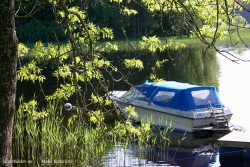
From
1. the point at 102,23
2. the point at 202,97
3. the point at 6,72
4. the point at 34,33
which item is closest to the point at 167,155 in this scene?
the point at 202,97

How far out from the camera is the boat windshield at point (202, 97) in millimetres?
14609

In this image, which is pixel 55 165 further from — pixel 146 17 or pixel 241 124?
pixel 146 17

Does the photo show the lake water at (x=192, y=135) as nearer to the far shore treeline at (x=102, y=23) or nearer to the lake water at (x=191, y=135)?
the lake water at (x=191, y=135)

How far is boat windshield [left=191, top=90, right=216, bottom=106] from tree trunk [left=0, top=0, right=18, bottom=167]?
10.2 m

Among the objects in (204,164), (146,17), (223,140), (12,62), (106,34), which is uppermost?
(146,17)

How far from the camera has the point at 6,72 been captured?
16.4ft

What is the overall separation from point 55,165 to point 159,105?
18.3ft

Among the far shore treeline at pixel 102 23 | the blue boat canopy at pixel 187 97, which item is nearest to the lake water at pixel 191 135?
the blue boat canopy at pixel 187 97

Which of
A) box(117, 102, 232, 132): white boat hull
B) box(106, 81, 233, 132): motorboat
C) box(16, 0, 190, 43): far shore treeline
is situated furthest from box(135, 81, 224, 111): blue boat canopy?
box(16, 0, 190, 43): far shore treeline

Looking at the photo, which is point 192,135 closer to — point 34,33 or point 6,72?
point 6,72

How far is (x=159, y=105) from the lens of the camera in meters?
15.2

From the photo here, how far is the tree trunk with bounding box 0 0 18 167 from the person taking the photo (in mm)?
4926

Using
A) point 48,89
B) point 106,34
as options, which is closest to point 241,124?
point 106,34

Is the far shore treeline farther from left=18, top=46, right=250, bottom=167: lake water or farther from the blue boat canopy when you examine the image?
the blue boat canopy
